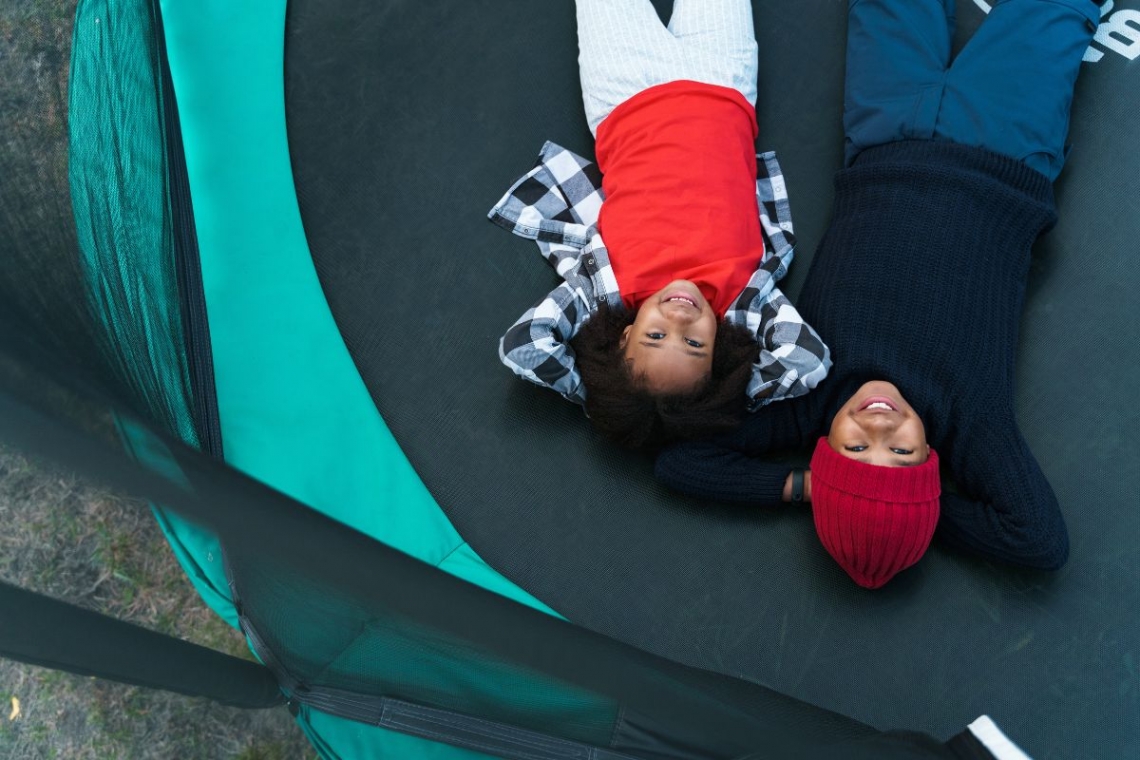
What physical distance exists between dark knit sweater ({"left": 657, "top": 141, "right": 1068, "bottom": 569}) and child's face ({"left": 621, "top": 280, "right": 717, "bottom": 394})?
0.11 metres

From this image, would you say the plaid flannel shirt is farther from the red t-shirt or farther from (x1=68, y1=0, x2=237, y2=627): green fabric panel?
(x1=68, y1=0, x2=237, y2=627): green fabric panel

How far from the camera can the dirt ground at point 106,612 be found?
1428 millimetres

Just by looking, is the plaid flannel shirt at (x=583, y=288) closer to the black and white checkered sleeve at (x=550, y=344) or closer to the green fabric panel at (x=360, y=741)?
the black and white checkered sleeve at (x=550, y=344)

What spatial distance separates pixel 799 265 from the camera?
140 centimetres

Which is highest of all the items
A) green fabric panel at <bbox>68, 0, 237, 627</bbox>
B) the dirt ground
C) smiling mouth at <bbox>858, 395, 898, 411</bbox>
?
green fabric panel at <bbox>68, 0, 237, 627</bbox>

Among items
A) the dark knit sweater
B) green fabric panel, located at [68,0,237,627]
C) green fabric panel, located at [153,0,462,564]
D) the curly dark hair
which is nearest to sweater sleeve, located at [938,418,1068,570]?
the dark knit sweater

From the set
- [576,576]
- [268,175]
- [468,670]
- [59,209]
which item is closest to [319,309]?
[268,175]

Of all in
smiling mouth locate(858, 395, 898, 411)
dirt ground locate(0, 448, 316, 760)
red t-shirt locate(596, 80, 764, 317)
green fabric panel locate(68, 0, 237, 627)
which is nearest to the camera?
green fabric panel locate(68, 0, 237, 627)

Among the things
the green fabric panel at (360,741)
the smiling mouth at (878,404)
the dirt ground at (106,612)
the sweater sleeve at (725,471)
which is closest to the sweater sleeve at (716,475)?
the sweater sleeve at (725,471)

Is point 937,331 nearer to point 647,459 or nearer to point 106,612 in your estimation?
point 647,459

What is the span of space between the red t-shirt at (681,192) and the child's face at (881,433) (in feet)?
0.78

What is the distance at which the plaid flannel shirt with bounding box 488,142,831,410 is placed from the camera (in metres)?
1.23

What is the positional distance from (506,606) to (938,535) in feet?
2.56

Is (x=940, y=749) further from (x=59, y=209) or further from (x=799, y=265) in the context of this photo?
(x=59, y=209)
